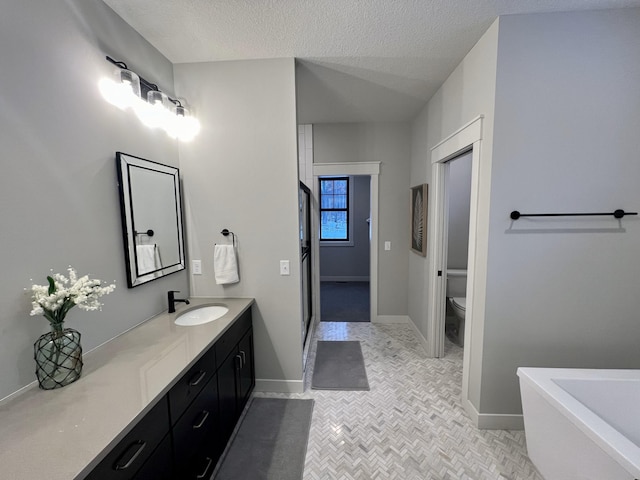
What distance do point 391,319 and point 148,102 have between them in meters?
3.40

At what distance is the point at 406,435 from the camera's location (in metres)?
1.85

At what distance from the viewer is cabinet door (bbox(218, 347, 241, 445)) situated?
164 cm

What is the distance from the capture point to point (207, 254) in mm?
2197

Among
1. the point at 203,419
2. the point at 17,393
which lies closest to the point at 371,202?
the point at 203,419

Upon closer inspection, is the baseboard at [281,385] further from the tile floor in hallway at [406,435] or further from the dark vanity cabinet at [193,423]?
the dark vanity cabinet at [193,423]

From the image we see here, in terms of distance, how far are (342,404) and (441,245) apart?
163cm

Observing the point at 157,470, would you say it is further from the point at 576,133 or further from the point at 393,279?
the point at 393,279

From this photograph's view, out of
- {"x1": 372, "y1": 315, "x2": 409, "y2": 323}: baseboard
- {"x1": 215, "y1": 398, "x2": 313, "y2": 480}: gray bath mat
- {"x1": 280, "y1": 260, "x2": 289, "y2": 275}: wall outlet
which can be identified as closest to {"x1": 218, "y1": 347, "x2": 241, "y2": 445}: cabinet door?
{"x1": 215, "y1": 398, "x2": 313, "y2": 480}: gray bath mat

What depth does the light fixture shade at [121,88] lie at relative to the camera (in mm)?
1472

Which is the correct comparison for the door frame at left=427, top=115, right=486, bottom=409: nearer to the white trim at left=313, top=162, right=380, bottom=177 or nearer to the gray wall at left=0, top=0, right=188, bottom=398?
the white trim at left=313, top=162, right=380, bottom=177

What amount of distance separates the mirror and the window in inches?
156

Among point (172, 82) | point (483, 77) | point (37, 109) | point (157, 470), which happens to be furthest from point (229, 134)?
point (157, 470)

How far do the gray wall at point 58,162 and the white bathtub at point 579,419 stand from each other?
2.22 meters

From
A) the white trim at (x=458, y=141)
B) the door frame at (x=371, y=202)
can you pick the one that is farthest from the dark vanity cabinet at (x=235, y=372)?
the white trim at (x=458, y=141)
